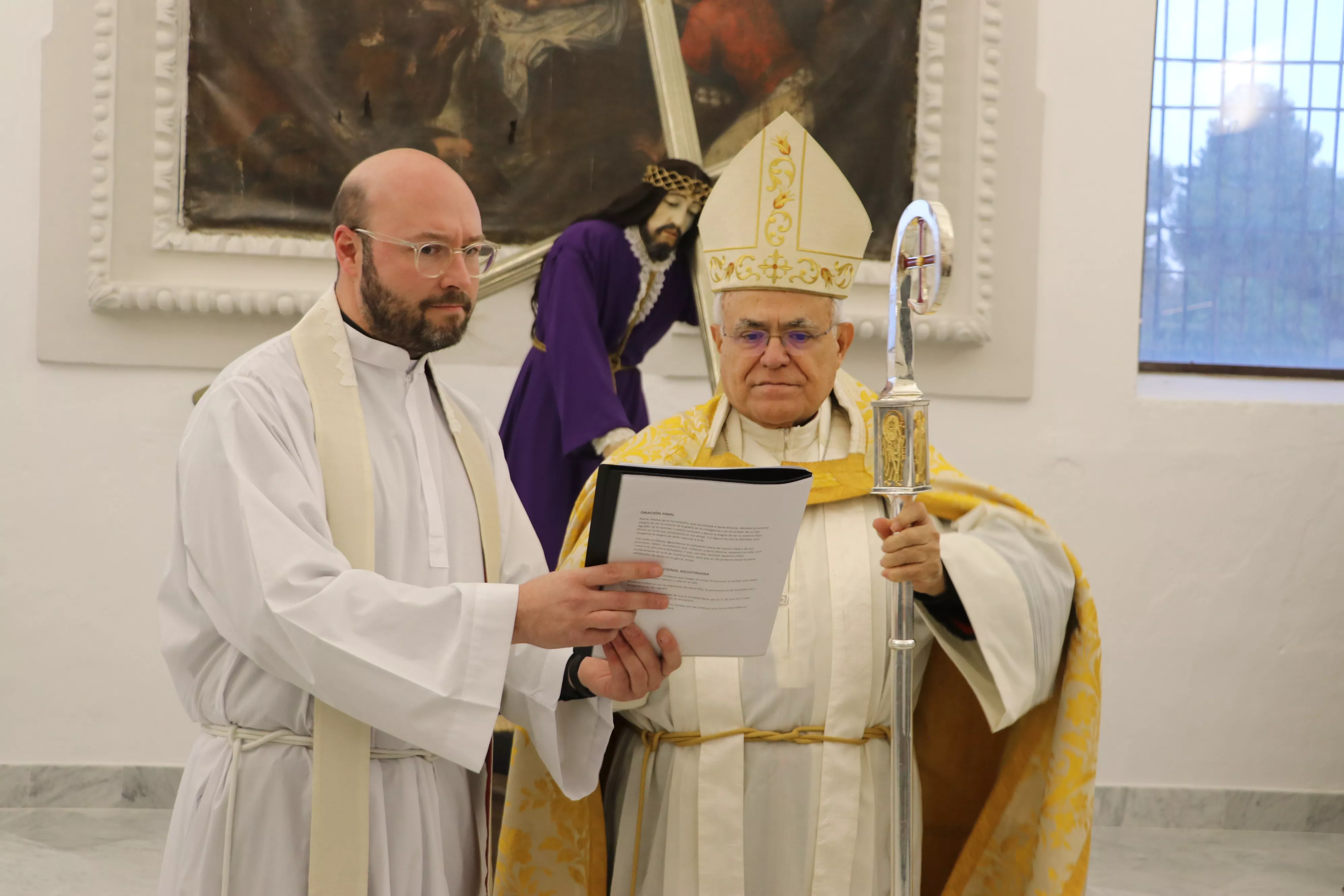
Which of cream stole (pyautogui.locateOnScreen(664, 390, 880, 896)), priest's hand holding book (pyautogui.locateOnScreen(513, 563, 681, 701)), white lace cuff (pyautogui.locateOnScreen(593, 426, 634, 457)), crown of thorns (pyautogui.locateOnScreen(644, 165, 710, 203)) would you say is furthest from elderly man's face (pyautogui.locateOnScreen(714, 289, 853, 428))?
crown of thorns (pyautogui.locateOnScreen(644, 165, 710, 203))

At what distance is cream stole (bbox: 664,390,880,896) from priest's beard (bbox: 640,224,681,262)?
181cm

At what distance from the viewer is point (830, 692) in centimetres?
260

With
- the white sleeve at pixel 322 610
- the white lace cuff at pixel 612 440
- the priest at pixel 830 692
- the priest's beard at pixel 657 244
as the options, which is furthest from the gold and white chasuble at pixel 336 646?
the priest's beard at pixel 657 244

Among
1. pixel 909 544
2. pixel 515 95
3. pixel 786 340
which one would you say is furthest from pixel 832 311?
pixel 515 95

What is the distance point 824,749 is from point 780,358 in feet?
2.70

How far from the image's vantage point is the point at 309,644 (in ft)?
6.45

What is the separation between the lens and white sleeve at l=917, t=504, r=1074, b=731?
97.0 inches

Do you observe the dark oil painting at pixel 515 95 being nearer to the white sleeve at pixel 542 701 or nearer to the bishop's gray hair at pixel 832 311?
the bishop's gray hair at pixel 832 311

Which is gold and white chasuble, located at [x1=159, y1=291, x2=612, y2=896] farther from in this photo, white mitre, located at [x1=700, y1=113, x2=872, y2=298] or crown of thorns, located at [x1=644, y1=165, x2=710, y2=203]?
crown of thorns, located at [x1=644, y1=165, x2=710, y2=203]

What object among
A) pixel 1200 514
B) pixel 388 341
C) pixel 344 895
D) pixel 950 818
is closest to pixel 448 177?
pixel 388 341

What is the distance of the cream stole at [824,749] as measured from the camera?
253cm

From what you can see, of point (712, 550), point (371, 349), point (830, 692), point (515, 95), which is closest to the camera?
point (712, 550)

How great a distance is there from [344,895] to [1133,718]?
13.8 ft

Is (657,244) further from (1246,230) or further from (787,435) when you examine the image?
(1246,230)
